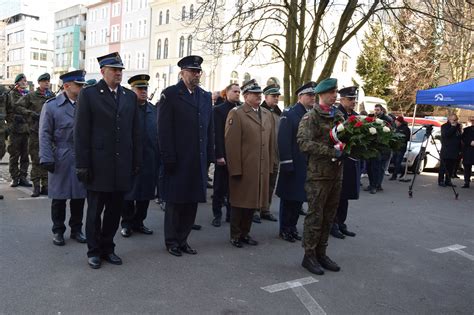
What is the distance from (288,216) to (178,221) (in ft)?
5.62

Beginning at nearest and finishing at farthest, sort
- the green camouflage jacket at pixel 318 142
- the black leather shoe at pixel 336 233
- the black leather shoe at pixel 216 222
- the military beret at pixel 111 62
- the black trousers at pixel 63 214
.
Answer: the military beret at pixel 111 62, the green camouflage jacket at pixel 318 142, the black trousers at pixel 63 214, the black leather shoe at pixel 336 233, the black leather shoe at pixel 216 222

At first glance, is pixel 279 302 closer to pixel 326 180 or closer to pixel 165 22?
pixel 326 180

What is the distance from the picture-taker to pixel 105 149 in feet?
16.4

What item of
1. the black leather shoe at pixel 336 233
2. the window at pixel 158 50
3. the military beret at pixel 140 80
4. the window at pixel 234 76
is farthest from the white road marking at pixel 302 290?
the window at pixel 158 50

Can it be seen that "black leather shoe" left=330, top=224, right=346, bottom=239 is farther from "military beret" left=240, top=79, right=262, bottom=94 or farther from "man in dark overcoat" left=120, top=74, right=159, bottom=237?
"man in dark overcoat" left=120, top=74, right=159, bottom=237

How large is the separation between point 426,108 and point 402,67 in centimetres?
665

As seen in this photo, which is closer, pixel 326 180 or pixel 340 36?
pixel 326 180

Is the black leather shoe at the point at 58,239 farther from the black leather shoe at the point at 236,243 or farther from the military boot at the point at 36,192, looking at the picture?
the military boot at the point at 36,192

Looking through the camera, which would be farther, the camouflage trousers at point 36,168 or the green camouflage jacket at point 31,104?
the green camouflage jacket at point 31,104

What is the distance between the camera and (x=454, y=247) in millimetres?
6898

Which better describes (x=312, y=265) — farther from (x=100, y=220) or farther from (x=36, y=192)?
(x=36, y=192)

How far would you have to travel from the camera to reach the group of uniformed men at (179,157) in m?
5.02

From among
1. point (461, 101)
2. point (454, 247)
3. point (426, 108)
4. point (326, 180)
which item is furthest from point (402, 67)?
point (326, 180)

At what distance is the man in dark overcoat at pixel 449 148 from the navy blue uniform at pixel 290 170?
826 centimetres
